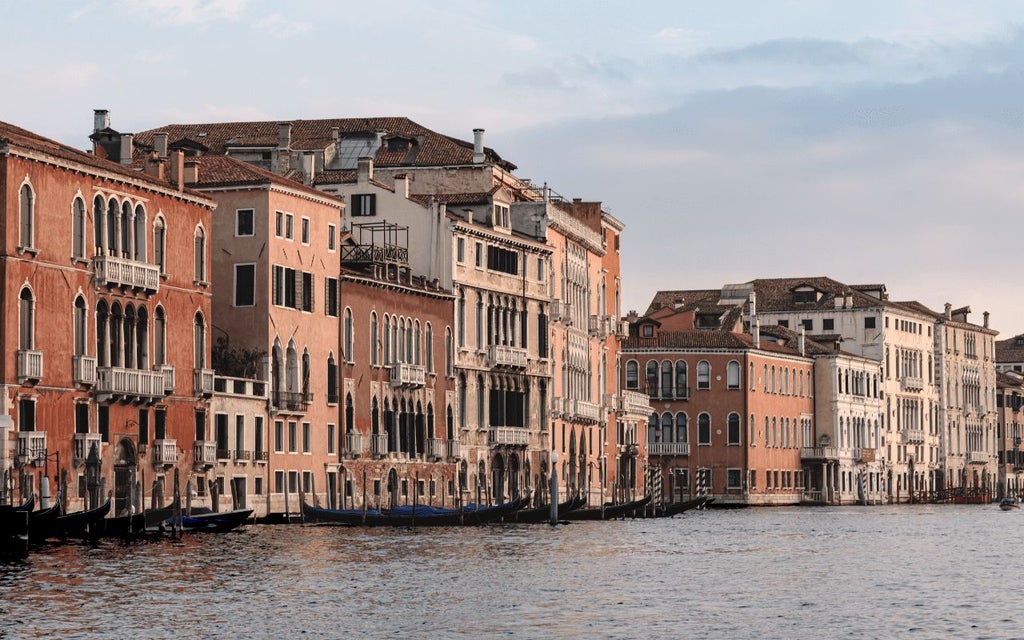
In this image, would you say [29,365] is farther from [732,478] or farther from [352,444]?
[732,478]

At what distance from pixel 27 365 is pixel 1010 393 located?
87.0 m

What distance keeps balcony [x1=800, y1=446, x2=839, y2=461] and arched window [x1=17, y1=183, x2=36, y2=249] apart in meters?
54.2

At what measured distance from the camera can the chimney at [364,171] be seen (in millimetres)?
59688

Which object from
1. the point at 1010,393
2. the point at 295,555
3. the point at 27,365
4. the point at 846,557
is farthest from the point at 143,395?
the point at 1010,393

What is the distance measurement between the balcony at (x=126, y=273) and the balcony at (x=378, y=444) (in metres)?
9.99

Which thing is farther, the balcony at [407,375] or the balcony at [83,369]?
the balcony at [407,375]

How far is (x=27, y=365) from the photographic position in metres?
42.2

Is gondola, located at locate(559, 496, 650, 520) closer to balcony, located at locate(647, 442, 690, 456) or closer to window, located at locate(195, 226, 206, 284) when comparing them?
window, located at locate(195, 226, 206, 284)

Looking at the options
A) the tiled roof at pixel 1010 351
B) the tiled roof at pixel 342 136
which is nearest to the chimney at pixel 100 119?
the tiled roof at pixel 342 136

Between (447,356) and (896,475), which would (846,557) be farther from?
(896,475)

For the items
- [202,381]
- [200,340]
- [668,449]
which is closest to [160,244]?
[200,340]

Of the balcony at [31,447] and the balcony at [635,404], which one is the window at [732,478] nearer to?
the balcony at [635,404]

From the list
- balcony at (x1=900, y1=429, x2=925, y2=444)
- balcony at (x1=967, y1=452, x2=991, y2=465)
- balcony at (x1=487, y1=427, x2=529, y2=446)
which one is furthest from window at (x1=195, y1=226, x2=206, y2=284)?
balcony at (x1=967, y1=452, x2=991, y2=465)

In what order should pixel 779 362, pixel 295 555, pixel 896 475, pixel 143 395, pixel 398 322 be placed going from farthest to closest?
pixel 896 475
pixel 779 362
pixel 398 322
pixel 143 395
pixel 295 555
